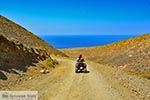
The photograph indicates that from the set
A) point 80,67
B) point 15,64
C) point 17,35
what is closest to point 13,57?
point 15,64

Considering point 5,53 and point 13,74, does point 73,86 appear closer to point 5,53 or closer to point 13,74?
point 13,74

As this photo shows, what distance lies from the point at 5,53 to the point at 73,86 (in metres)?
8.37

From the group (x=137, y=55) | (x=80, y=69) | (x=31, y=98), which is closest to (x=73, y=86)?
(x=80, y=69)

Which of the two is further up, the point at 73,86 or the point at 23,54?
the point at 23,54

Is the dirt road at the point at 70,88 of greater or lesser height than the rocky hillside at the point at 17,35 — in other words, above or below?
below

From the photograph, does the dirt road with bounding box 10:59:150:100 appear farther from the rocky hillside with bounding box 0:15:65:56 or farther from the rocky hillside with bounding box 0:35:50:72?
the rocky hillside with bounding box 0:15:65:56

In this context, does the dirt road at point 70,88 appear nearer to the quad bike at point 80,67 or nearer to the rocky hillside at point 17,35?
the quad bike at point 80,67

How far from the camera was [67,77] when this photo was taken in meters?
21.1

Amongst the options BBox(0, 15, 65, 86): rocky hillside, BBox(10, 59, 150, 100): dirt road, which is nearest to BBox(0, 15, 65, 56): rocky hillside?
BBox(0, 15, 65, 86): rocky hillside

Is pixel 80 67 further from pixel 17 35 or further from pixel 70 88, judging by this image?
pixel 17 35

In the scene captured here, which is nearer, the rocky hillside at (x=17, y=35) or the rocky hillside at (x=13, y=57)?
the rocky hillside at (x=13, y=57)

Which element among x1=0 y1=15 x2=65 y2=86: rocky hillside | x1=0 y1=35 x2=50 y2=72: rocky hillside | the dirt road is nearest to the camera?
the dirt road

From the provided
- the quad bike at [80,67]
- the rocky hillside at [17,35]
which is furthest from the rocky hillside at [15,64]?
the rocky hillside at [17,35]

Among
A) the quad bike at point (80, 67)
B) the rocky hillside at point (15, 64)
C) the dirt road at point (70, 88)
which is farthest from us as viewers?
the quad bike at point (80, 67)
